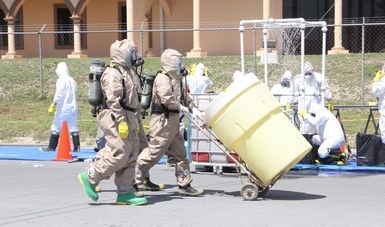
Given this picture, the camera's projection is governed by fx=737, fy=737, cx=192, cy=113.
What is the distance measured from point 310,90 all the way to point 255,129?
4870mm

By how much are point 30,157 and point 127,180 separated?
5.90 meters

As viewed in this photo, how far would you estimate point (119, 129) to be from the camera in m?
7.94

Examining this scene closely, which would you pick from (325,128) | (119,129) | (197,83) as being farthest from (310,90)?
(119,129)

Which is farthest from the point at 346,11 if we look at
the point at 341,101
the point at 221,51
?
the point at 341,101

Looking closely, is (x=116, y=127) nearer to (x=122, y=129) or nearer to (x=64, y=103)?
(x=122, y=129)

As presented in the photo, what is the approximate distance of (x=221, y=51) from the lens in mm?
27344

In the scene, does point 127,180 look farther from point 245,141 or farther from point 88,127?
point 88,127

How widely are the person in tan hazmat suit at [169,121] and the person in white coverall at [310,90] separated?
3462 mm

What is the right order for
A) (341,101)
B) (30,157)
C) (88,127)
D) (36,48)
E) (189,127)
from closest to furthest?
(189,127) < (30,157) < (88,127) < (341,101) < (36,48)

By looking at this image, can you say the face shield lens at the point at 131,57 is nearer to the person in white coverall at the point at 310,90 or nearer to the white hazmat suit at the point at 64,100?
the person in white coverall at the point at 310,90

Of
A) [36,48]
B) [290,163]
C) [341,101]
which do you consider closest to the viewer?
[290,163]

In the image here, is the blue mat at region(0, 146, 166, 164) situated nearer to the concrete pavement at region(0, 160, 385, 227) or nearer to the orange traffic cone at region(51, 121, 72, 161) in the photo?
the orange traffic cone at region(51, 121, 72, 161)

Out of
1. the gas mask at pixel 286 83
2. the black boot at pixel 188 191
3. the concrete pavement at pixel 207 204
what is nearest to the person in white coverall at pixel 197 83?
the gas mask at pixel 286 83

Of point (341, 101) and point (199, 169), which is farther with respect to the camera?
point (341, 101)
